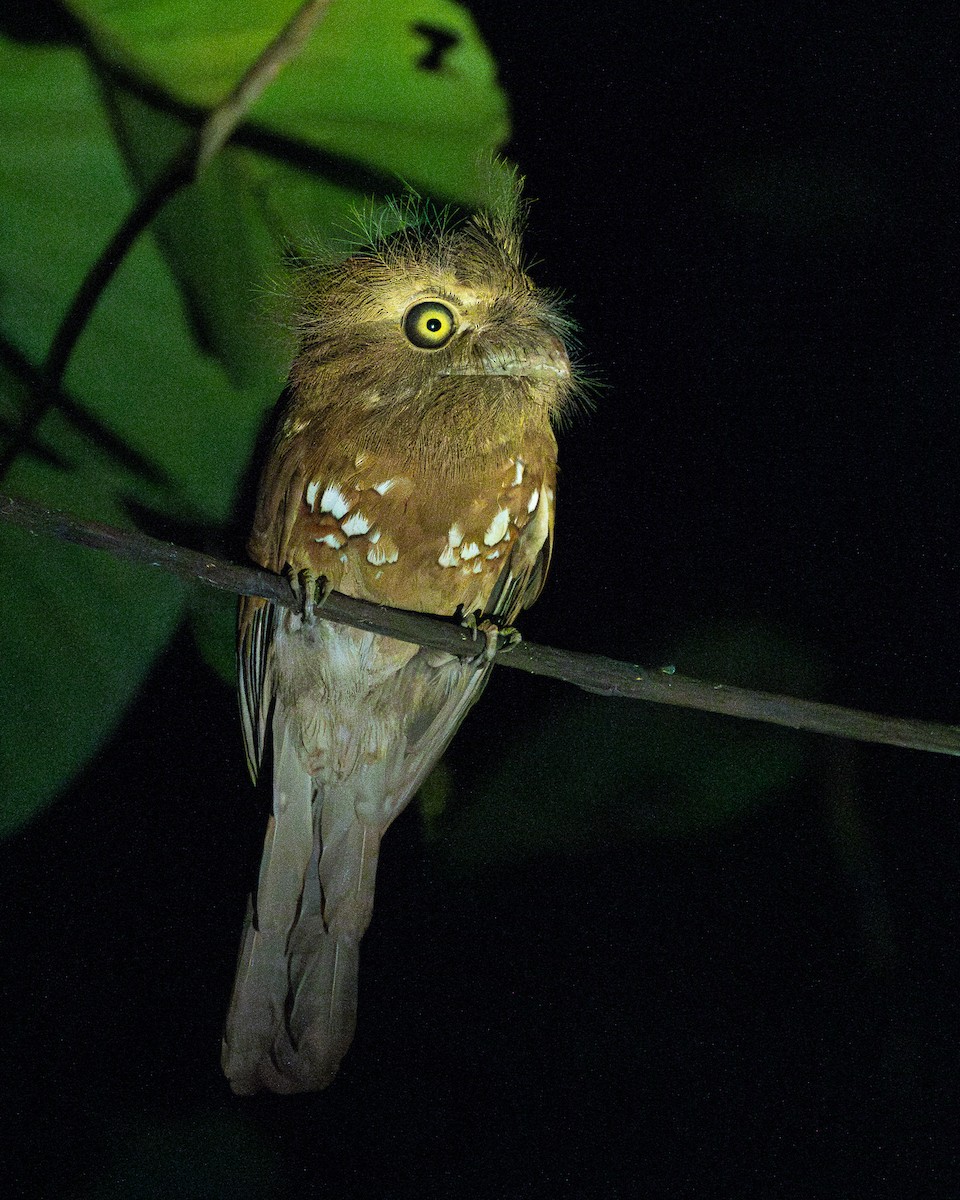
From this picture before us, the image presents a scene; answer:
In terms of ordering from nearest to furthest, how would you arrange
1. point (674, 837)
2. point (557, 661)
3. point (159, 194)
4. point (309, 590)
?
1. point (557, 661)
2. point (309, 590)
3. point (159, 194)
4. point (674, 837)

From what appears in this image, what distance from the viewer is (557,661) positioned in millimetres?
1032

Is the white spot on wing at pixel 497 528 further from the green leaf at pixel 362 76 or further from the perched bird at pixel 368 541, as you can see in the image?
the green leaf at pixel 362 76

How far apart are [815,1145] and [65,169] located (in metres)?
1.78

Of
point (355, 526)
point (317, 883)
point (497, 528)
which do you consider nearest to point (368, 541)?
point (355, 526)

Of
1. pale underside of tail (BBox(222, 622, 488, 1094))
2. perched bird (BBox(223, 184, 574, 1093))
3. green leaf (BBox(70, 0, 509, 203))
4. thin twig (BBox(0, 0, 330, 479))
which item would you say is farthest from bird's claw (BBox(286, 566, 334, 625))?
green leaf (BBox(70, 0, 509, 203))

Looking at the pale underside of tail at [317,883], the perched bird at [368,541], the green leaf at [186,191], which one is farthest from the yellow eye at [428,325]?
the pale underside of tail at [317,883]

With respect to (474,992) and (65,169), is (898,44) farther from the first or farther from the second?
(474,992)

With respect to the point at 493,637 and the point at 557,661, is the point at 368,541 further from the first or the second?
the point at 557,661

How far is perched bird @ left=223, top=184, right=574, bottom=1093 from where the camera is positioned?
117cm

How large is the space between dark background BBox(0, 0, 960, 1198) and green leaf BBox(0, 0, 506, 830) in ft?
0.48

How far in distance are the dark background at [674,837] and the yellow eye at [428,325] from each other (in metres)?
0.24

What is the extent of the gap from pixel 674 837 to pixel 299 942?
2.00 feet

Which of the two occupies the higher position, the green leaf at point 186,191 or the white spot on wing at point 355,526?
the green leaf at point 186,191

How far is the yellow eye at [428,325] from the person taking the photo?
3.82 ft
